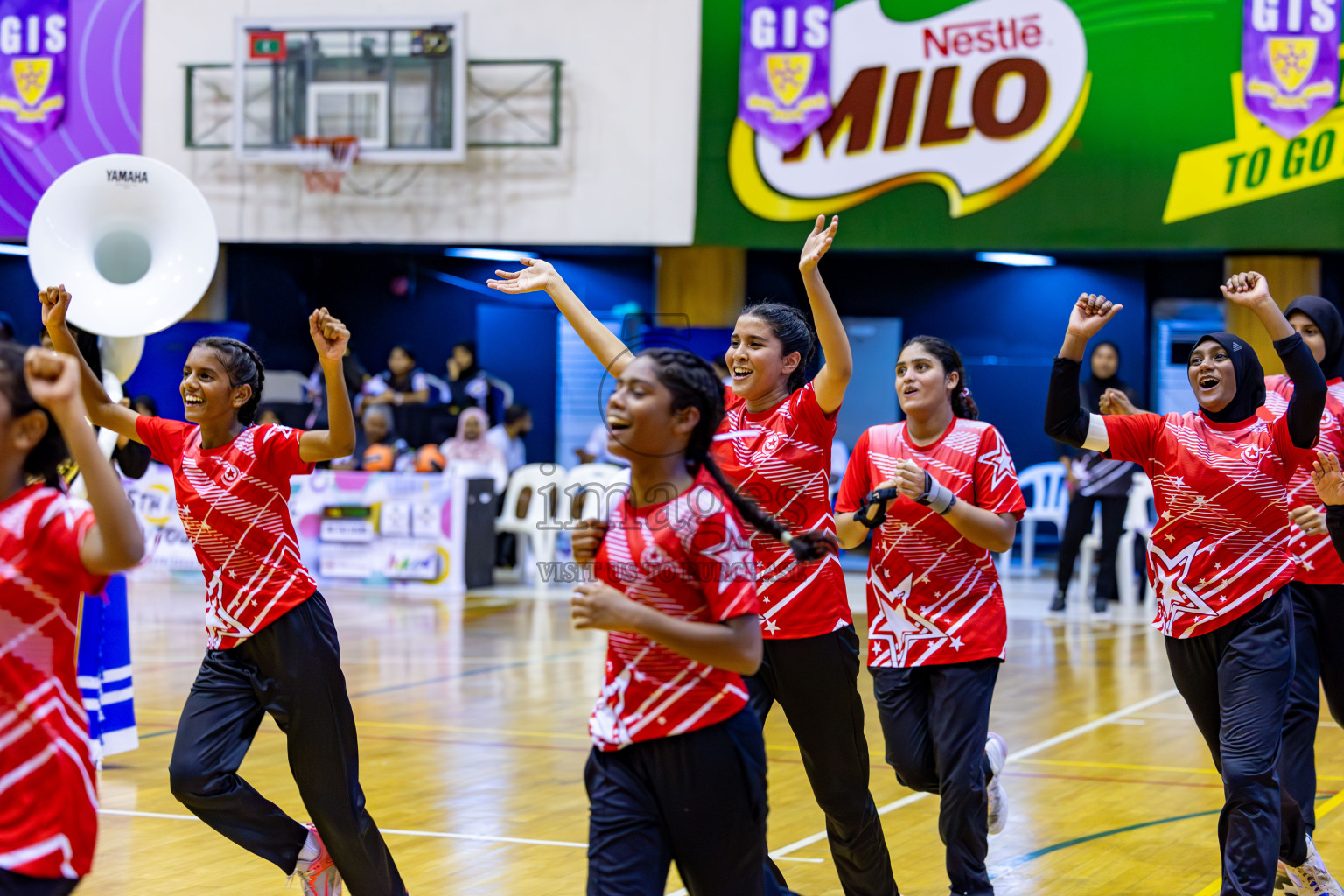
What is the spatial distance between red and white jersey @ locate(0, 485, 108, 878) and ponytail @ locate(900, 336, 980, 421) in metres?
2.96

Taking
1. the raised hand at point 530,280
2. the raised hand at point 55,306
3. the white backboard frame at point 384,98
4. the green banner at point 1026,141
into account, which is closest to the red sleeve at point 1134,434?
the raised hand at point 530,280

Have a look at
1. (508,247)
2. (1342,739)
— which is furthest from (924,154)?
(1342,739)

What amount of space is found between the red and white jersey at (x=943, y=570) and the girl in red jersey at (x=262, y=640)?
1.73 m

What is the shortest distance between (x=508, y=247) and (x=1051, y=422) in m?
15.1

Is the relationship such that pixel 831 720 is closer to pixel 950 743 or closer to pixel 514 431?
pixel 950 743

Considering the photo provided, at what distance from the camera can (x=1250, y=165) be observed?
15500mm

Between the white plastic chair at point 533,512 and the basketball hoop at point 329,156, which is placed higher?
the basketball hoop at point 329,156

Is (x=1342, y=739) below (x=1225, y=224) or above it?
below

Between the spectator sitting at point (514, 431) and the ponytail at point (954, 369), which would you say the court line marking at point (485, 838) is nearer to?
the ponytail at point (954, 369)

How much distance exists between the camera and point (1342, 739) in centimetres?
865

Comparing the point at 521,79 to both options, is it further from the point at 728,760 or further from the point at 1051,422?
the point at 728,760

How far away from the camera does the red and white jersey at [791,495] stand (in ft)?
15.3

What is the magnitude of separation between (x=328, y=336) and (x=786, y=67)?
1257 cm

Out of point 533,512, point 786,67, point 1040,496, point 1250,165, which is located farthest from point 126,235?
point 1250,165
